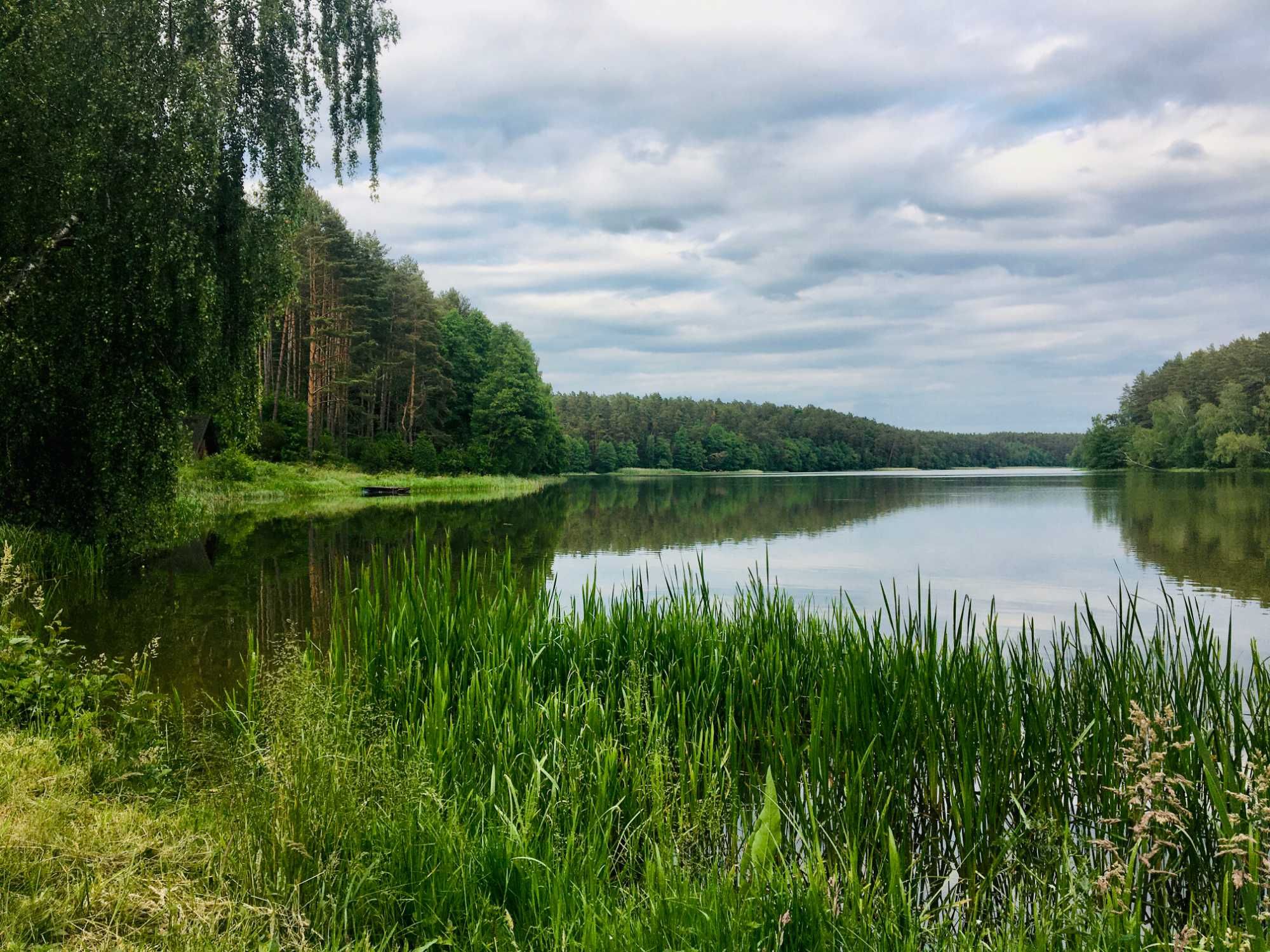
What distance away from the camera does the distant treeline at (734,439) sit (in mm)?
120375

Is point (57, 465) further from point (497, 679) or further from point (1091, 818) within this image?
point (1091, 818)

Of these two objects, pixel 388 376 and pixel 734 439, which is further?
pixel 734 439

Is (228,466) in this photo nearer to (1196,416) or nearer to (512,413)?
(512,413)

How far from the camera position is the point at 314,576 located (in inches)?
621

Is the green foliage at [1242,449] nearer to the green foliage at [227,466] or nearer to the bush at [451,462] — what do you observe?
the bush at [451,462]

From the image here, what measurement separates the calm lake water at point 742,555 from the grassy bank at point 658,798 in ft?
3.30

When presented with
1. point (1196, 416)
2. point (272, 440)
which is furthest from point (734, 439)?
point (272, 440)

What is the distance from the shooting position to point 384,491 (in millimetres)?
41469

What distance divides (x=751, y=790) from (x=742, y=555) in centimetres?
1557

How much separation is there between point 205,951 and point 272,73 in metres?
13.7

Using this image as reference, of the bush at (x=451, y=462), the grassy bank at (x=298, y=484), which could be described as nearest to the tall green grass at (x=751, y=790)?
the grassy bank at (x=298, y=484)

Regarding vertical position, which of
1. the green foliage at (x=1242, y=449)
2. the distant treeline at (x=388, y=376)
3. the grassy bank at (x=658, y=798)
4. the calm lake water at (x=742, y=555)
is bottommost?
the calm lake water at (x=742, y=555)

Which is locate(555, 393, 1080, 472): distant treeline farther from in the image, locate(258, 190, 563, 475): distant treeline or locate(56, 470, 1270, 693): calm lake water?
locate(56, 470, 1270, 693): calm lake water

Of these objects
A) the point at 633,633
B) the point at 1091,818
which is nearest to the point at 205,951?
the point at 633,633
